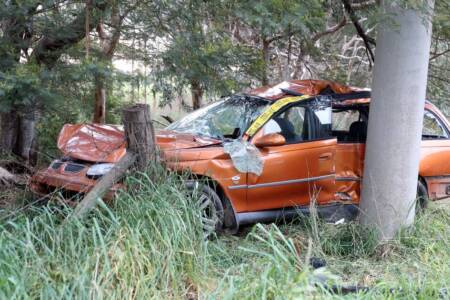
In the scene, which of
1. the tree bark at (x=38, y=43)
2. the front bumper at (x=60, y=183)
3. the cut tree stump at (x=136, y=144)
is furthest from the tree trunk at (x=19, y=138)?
the cut tree stump at (x=136, y=144)

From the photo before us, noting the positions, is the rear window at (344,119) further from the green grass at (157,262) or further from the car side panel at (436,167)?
the green grass at (157,262)

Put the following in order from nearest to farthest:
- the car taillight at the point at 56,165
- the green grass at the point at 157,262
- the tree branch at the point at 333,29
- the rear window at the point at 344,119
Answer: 1. the green grass at the point at 157,262
2. the car taillight at the point at 56,165
3. the rear window at the point at 344,119
4. the tree branch at the point at 333,29

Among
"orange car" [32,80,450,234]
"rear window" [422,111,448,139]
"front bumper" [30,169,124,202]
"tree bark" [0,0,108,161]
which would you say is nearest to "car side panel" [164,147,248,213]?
"orange car" [32,80,450,234]

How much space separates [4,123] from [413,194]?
6371 mm

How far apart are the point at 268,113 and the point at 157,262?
2864 mm

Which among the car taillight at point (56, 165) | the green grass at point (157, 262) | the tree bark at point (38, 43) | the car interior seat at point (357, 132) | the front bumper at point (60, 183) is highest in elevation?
the tree bark at point (38, 43)

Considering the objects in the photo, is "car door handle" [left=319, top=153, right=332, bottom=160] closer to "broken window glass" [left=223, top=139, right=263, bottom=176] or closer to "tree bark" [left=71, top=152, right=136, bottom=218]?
"broken window glass" [left=223, top=139, right=263, bottom=176]

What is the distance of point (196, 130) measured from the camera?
6.55m

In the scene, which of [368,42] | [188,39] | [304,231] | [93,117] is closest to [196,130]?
[188,39]

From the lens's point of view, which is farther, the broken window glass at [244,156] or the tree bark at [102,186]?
the broken window glass at [244,156]

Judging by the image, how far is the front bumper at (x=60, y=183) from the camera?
5.31 m

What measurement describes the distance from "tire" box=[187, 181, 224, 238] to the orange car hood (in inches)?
21.3

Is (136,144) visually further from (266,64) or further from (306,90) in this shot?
(266,64)

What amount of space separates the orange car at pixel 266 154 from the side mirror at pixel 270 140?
0.04 ft
